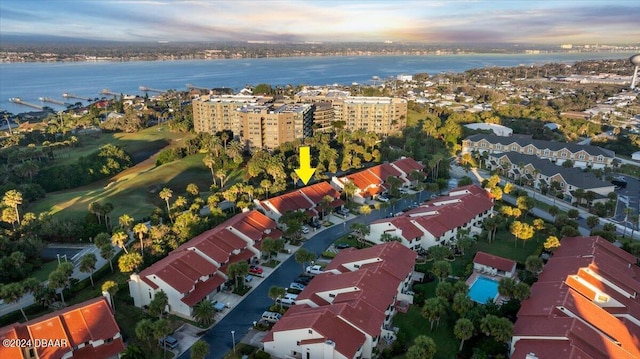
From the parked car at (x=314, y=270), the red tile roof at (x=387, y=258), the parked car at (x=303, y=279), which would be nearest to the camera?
the red tile roof at (x=387, y=258)

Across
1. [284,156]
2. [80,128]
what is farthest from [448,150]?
[80,128]

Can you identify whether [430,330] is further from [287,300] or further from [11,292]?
[11,292]

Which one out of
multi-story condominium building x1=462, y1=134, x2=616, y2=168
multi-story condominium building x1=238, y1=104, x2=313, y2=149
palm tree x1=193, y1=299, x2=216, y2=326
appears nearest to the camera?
palm tree x1=193, y1=299, x2=216, y2=326

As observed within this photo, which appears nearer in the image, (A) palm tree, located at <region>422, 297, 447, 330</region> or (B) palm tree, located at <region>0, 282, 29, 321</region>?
(A) palm tree, located at <region>422, 297, 447, 330</region>

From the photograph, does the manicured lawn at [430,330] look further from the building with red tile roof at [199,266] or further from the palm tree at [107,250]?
the palm tree at [107,250]

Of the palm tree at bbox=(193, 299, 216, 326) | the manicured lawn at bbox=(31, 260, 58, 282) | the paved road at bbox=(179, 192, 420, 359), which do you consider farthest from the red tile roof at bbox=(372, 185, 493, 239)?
the manicured lawn at bbox=(31, 260, 58, 282)

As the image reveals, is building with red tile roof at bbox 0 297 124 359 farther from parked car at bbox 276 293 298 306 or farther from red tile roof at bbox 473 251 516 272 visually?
red tile roof at bbox 473 251 516 272

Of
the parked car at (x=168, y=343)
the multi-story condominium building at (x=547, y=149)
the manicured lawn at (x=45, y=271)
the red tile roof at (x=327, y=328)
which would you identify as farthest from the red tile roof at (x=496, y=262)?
the multi-story condominium building at (x=547, y=149)
